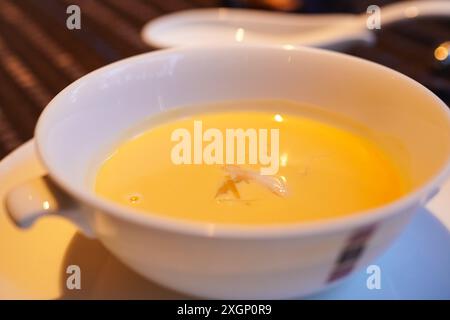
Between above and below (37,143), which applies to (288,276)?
below

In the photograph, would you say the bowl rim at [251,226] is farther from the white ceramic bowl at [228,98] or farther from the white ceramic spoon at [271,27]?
the white ceramic spoon at [271,27]

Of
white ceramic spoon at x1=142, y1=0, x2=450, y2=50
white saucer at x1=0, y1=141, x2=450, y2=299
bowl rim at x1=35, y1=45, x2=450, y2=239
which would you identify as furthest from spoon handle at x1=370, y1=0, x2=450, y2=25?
bowl rim at x1=35, y1=45, x2=450, y2=239

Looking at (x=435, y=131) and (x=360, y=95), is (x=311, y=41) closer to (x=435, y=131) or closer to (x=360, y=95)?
(x=360, y=95)

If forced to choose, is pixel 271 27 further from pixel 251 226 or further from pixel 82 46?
pixel 251 226

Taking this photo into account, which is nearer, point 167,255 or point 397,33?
point 167,255

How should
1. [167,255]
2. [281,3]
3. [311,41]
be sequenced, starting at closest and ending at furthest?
[167,255] → [311,41] → [281,3]

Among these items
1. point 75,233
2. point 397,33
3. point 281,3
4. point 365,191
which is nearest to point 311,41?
point 397,33

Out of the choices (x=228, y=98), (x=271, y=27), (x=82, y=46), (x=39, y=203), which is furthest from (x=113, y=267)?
(x=271, y=27)
